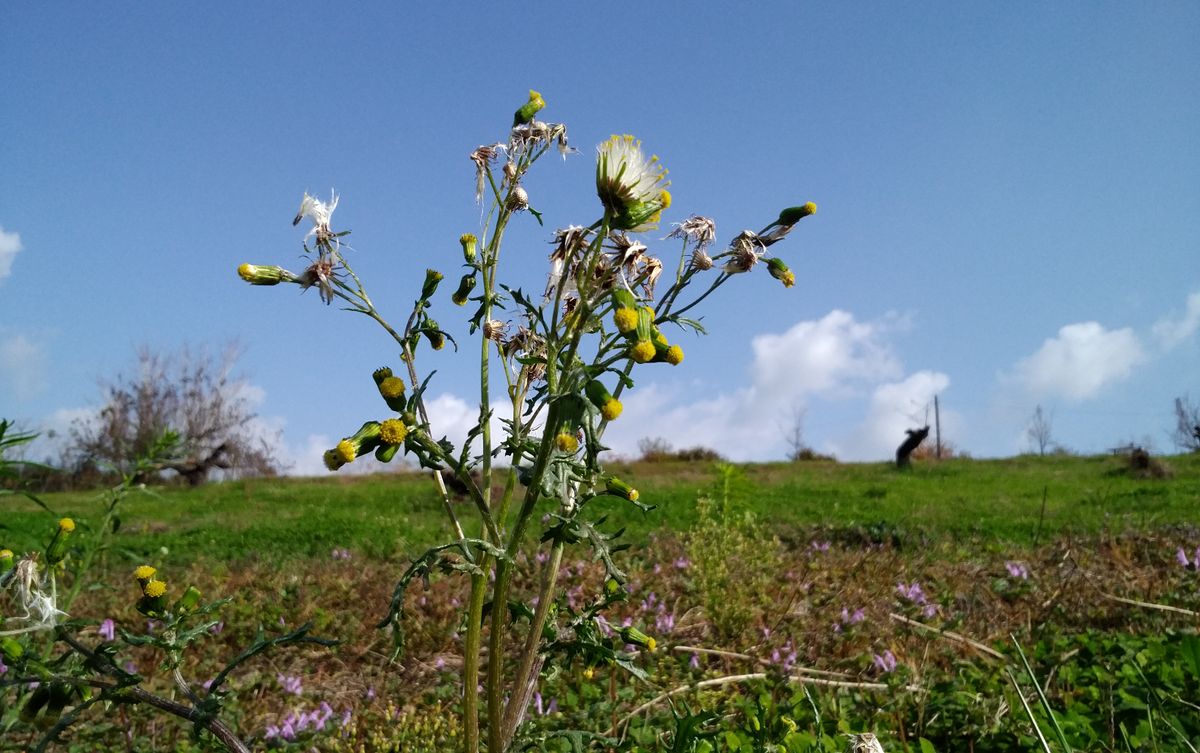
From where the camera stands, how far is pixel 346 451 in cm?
138

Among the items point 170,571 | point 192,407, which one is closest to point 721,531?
point 170,571

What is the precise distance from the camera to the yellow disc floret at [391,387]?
56.1 inches

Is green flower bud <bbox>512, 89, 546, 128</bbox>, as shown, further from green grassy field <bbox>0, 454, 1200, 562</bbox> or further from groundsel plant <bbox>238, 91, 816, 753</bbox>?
green grassy field <bbox>0, 454, 1200, 562</bbox>

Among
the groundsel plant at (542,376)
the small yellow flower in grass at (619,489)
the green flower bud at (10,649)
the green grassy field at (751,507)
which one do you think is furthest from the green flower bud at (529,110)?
the green grassy field at (751,507)

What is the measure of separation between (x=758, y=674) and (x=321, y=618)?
87.0 inches

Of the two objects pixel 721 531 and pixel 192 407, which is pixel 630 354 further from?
pixel 192 407

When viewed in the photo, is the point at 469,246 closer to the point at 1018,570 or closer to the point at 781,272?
the point at 781,272

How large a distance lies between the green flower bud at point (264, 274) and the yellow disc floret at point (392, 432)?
0.46 metres

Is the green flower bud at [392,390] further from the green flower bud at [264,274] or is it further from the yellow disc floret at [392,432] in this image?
the green flower bud at [264,274]

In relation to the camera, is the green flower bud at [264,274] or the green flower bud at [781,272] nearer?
the green flower bud at [264,274]

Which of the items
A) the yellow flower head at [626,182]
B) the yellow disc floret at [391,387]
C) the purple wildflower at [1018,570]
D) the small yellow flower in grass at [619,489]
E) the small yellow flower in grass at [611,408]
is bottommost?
the purple wildflower at [1018,570]

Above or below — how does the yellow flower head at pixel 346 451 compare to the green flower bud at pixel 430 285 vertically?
below

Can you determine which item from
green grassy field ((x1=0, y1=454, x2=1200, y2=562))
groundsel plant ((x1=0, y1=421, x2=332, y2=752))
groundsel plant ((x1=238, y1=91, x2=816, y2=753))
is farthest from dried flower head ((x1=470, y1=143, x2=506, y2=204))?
green grassy field ((x1=0, y1=454, x2=1200, y2=562))

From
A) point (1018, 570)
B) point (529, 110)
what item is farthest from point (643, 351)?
point (1018, 570)
